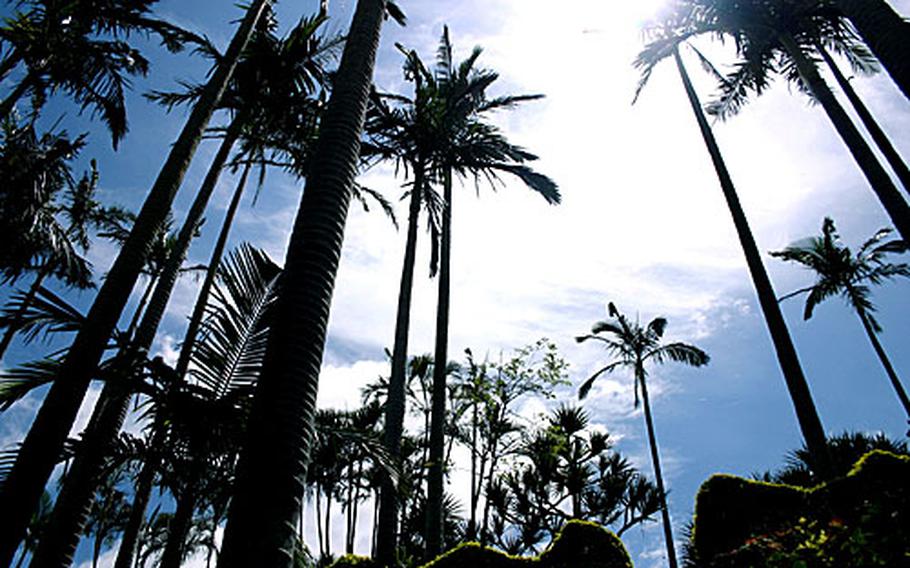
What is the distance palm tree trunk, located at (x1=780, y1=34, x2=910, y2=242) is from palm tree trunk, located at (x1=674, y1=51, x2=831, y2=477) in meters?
2.23

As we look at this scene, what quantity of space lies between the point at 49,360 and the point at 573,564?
7.39 meters

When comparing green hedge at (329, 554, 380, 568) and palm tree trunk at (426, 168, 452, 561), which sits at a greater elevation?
palm tree trunk at (426, 168, 452, 561)

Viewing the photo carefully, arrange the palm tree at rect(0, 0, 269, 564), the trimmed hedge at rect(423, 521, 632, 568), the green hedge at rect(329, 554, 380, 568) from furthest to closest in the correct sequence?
the green hedge at rect(329, 554, 380, 568) < the trimmed hedge at rect(423, 521, 632, 568) < the palm tree at rect(0, 0, 269, 564)

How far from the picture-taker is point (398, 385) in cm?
946

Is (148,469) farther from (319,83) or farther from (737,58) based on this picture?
(737,58)

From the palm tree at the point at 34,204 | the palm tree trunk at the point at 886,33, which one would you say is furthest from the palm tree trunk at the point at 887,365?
the palm tree at the point at 34,204

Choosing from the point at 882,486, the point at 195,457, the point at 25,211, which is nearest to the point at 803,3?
the point at 882,486

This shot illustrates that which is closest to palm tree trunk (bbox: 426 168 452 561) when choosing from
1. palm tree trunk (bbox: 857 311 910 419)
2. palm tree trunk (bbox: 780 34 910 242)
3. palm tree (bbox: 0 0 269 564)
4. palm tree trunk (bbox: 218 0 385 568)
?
palm tree (bbox: 0 0 269 564)

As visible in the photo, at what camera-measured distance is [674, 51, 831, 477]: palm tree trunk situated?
28.1 ft

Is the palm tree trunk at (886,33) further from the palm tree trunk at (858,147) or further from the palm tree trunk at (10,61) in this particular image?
the palm tree trunk at (10,61)

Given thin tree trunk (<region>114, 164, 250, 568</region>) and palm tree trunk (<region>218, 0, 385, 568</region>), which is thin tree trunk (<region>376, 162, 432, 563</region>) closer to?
thin tree trunk (<region>114, 164, 250, 568</region>)

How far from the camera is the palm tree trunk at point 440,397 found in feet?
30.3

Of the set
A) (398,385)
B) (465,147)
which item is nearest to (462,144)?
(465,147)

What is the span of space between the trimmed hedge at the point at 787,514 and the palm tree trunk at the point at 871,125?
17.0 feet
